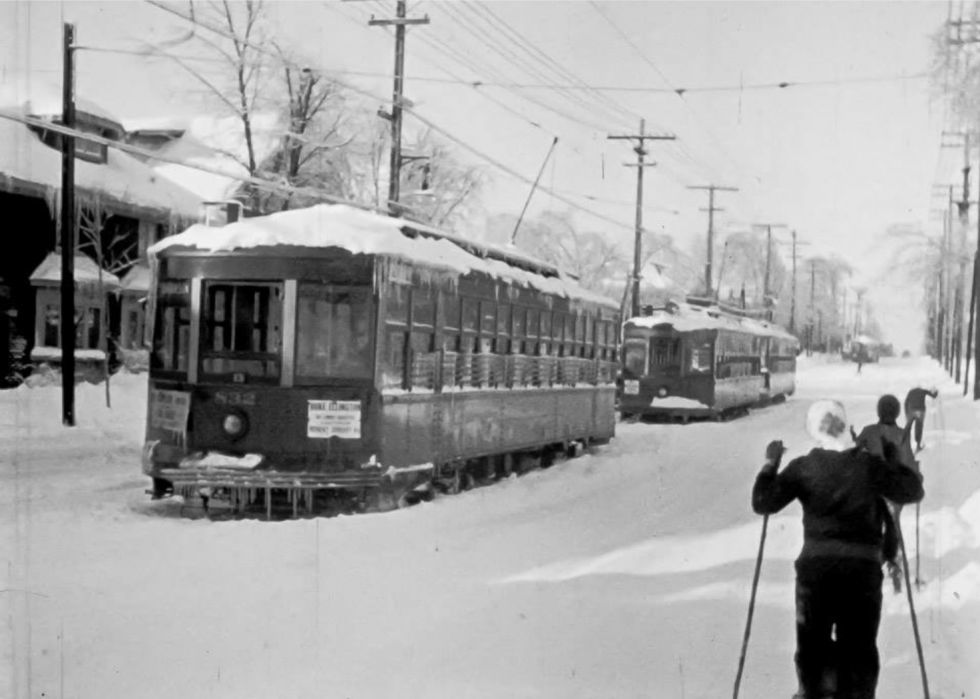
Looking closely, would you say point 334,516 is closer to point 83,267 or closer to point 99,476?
point 99,476

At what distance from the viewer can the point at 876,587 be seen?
207 inches

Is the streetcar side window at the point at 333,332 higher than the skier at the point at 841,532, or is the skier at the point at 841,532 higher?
the streetcar side window at the point at 333,332

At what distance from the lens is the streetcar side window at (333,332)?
37.1 ft

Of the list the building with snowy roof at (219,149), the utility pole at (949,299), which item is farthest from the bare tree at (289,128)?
the utility pole at (949,299)

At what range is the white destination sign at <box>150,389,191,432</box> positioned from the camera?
11344 mm

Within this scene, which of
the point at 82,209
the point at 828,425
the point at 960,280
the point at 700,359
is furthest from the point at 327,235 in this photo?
the point at 700,359

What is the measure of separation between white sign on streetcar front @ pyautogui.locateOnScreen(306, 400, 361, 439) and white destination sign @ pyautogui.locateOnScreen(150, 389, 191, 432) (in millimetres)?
1107

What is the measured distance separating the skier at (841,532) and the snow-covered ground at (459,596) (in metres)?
0.71

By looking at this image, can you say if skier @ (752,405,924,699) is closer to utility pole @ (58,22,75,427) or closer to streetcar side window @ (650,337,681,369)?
utility pole @ (58,22,75,427)

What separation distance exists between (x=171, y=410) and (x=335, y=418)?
144 centimetres

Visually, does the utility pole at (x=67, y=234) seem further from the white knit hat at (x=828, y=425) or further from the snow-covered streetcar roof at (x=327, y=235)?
the white knit hat at (x=828, y=425)

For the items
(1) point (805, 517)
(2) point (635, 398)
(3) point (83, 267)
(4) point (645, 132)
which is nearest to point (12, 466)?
(3) point (83, 267)

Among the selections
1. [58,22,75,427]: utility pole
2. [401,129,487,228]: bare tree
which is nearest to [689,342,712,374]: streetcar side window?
[401,129,487,228]: bare tree

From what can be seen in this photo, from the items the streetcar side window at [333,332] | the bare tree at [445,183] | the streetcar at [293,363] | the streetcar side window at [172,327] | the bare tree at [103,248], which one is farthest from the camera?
the bare tree at [445,183]
